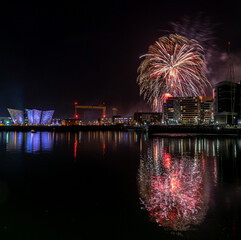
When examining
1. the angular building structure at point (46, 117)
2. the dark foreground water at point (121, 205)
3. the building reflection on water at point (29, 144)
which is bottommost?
the building reflection on water at point (29, 144)

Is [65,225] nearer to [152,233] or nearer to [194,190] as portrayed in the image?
[152,233]

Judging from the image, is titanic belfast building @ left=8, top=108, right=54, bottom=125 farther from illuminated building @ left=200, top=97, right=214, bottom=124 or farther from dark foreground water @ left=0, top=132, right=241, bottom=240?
dark foreground water @ left=0, top=132, right=241, bottom=240

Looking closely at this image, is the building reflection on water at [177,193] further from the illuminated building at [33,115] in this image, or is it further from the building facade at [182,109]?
the building facade at [182,109]

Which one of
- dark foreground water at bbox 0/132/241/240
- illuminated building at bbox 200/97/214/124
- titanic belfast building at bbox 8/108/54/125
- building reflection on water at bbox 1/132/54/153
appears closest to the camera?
dark foreground water at bbox 0/132/241/240

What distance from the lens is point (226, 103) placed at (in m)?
106

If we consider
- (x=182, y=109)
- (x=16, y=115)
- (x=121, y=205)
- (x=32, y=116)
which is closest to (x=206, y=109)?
(x=182, y=109)

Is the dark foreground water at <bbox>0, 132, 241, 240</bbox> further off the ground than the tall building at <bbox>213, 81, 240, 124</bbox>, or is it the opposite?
the tall building at <bbox>213, 81, 240, 124</bbox>

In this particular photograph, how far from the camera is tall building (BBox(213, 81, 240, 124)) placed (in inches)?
4104

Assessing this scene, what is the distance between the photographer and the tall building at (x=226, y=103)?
104250mm

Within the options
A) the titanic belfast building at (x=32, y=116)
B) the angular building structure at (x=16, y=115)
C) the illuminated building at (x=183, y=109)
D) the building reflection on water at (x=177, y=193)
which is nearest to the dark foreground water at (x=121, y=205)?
the building reflection on water at (x=177, y=193)

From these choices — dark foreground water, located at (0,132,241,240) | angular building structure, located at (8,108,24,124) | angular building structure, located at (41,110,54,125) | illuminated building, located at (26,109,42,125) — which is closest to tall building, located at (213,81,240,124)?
dark foreground water, located at (0,132,241,240)

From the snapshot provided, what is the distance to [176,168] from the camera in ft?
42.3

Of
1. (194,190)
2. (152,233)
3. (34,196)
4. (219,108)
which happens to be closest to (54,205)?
(34,196)

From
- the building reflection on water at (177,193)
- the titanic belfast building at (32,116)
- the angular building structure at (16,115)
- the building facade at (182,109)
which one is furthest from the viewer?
the building facade at (182,109)
